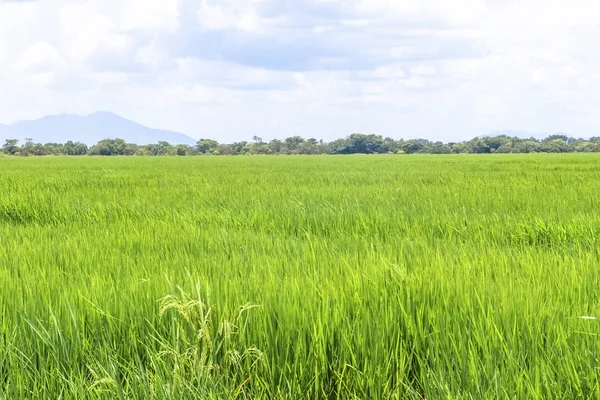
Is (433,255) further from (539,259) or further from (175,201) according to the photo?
(175,201)

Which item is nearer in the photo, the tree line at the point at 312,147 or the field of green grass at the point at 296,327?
the field of green grass at the point at 296,327

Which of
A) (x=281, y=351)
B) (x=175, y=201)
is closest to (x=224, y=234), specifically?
(x=281, y=351)

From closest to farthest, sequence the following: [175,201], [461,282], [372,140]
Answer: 1. [461,282]
2. [175,201]
3. [372,140]

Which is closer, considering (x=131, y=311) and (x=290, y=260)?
(x=131, y=311)

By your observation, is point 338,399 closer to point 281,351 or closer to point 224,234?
point 281,351

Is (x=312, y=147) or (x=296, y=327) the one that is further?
(x=312, y=147)

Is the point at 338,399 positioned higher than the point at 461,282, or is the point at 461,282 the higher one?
the point at 461,282

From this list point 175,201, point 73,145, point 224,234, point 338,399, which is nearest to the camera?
point 338,399

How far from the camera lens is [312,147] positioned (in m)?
125

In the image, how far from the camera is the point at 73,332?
65.4 inches

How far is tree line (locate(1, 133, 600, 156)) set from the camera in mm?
102062

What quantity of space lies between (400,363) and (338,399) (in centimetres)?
23

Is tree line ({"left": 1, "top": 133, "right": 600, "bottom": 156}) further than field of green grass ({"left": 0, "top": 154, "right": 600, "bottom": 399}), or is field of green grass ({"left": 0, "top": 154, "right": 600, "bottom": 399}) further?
tree line ({"left": 1, "top": 133, "right": 600, "bottom": 156})

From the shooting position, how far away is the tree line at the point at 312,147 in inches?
4018
